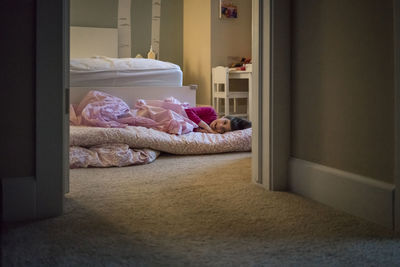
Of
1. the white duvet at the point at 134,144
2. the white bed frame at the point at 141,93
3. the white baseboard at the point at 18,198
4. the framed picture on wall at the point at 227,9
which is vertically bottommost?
the white baseboard at the point at 18,198

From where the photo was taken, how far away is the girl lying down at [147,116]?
3.10 meters

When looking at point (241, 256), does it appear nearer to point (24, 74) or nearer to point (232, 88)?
point (24, 74)

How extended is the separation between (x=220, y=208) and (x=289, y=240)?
40 centimetres

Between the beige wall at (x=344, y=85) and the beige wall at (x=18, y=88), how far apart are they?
103 centimetres

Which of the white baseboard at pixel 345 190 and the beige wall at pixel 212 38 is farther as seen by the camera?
the beige wall at pixel 212 38

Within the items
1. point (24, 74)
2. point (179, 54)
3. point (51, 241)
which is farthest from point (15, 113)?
point (179, 54)

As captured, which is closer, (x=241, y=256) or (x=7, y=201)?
(x=241, y=256)

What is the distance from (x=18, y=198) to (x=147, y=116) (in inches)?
74.4

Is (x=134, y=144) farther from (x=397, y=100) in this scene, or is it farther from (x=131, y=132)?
(x=397, y=100)

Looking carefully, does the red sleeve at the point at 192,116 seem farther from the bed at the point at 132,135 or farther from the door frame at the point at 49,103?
the door frame at the point at 49,103

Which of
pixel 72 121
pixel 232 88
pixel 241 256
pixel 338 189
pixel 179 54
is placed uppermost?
pixel 179 54

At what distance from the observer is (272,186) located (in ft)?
6.25

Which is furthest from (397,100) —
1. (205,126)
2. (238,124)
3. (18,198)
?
(205,126)

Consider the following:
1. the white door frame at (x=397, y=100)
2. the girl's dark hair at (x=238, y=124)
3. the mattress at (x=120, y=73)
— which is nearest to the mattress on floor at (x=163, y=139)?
the girl's dark hair at (x=238, y=124)
